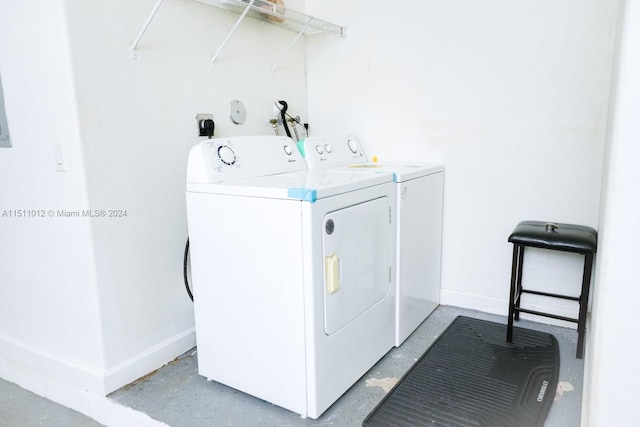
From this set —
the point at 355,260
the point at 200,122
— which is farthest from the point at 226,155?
the point at 355,260

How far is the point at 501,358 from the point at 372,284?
0.76 meters

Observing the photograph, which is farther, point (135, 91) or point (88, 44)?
point (135, 91)

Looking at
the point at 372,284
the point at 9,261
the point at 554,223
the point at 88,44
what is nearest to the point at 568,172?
the point at 554,223

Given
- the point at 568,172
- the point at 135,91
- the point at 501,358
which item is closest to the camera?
the point at 135,91

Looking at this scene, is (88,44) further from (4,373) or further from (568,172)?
(568,172)

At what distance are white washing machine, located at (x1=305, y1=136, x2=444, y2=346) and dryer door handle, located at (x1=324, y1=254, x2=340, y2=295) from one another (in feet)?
1.91

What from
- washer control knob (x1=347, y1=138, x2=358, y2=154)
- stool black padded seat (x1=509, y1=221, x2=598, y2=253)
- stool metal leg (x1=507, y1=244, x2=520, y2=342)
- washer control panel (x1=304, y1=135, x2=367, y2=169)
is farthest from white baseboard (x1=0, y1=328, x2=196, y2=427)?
stool black padded seat (x1=509, y1=221, x2=598, y2=253)

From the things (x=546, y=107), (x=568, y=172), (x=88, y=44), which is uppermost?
(x=88, y=44)

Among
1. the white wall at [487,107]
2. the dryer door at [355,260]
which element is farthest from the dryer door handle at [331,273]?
the white wall at [487,107]

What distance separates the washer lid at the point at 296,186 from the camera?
5.02 feet

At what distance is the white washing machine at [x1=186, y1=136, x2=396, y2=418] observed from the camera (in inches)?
62.0

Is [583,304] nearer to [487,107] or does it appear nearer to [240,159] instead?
[487,107]

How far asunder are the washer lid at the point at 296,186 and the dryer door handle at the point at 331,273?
0.25m

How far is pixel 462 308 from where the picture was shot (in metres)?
2.69
